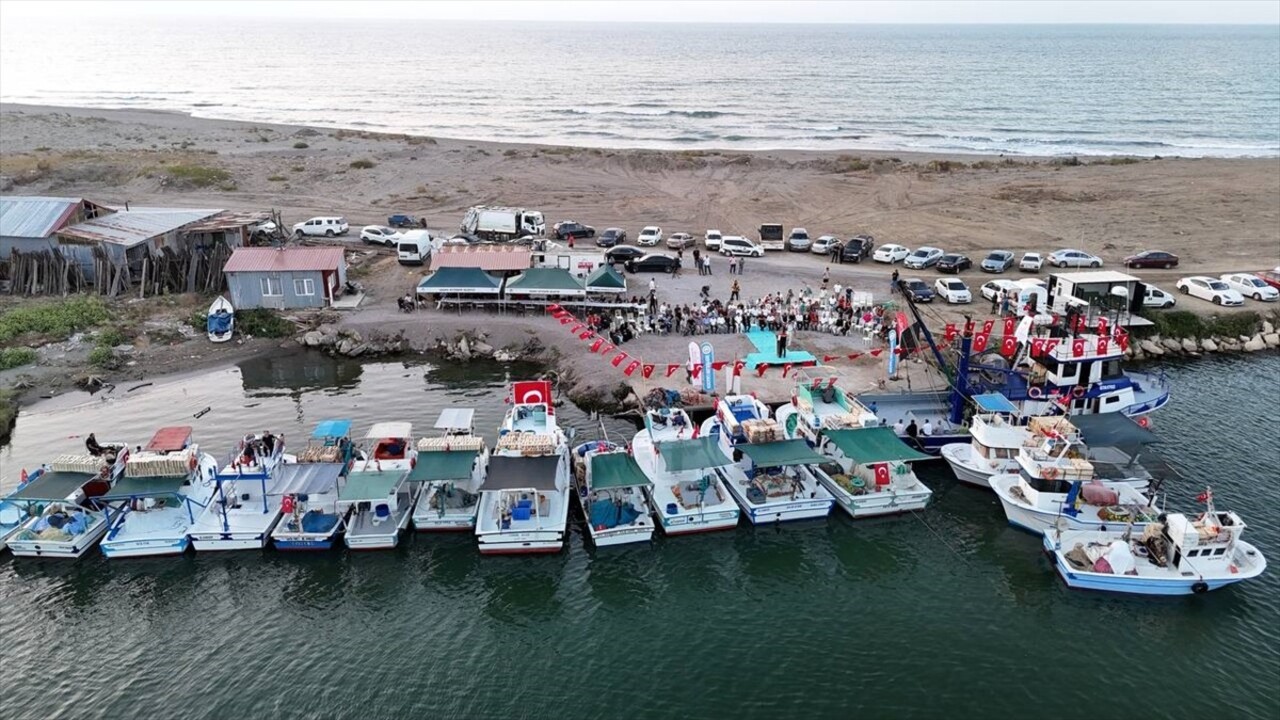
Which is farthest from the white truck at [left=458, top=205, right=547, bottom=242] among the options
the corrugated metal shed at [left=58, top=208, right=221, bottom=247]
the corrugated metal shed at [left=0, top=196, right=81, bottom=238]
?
the corrugated metal shed at [left=0, top=196, right=81, bottom=238]

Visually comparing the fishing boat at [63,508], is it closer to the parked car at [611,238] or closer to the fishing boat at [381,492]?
the fishing boat at [381,492]

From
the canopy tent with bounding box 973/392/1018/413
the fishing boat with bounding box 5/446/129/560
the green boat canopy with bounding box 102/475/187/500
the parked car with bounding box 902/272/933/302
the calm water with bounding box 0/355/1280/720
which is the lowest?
the calm water with bounding box 0/355/1280/720

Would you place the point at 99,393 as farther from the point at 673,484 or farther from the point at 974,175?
the point at 974,175

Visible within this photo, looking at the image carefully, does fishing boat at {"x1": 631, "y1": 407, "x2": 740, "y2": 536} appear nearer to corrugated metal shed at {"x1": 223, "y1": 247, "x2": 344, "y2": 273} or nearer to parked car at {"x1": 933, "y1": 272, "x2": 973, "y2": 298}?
parked car at {"x1": 933, "y1": 272, "x2": 973, "y2": 298}

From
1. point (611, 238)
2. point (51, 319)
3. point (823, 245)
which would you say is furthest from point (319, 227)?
point (823, 245)

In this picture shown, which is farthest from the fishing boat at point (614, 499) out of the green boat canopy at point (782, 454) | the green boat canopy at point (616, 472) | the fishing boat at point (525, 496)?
the green boat canopy at point (782, 454)

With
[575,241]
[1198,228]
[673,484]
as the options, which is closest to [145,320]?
[575,241]
